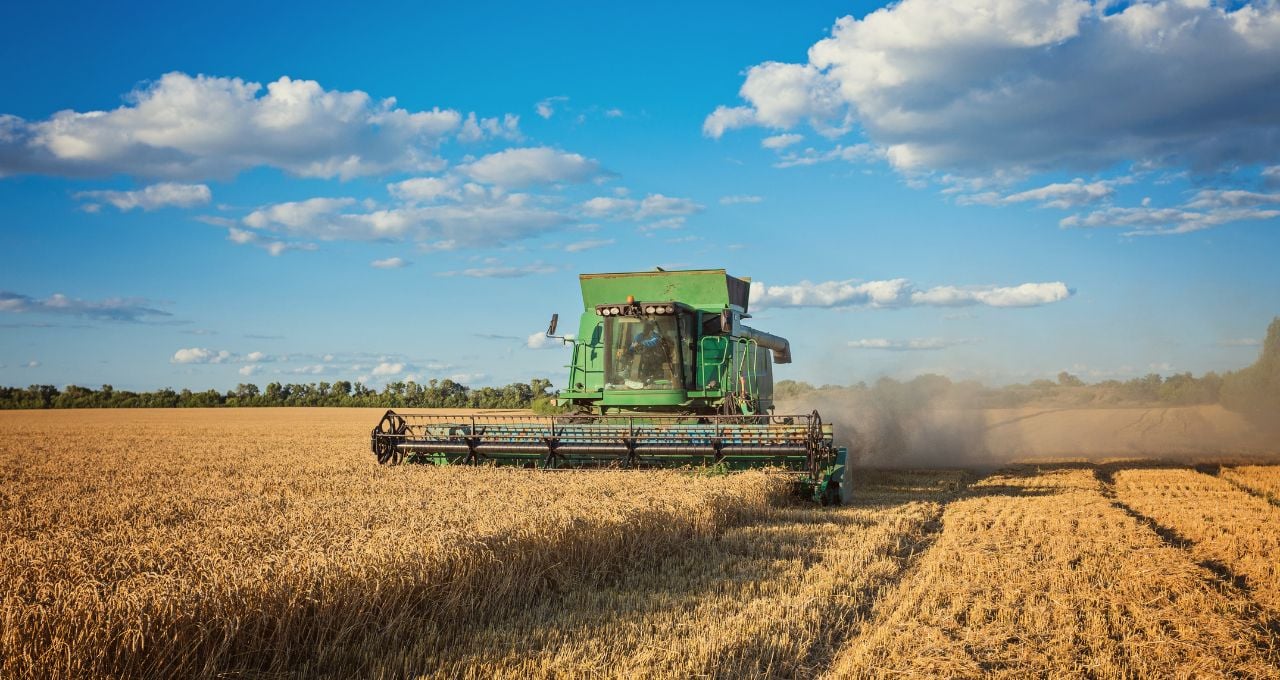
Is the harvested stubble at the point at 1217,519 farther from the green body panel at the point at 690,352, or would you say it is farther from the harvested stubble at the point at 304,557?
the green body panel at the point at 690,352

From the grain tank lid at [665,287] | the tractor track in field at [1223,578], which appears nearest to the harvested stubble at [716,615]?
the tractor track in field at [1223,578]

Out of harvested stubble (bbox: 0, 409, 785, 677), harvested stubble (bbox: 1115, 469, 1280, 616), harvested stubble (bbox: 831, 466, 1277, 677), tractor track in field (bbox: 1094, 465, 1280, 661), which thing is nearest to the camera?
harvested stubble (bbox: 0, 409, 785, 677)

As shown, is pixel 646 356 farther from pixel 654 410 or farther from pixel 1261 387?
pixel 1261 387

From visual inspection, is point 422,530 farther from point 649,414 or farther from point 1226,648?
point 649,414

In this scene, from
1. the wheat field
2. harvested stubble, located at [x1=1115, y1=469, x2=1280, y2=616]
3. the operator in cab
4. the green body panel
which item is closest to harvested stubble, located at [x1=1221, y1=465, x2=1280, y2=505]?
harvested stubble, located at [x1=1115, y1=469, x2=1280, y2=616]

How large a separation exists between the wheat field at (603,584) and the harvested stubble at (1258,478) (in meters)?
3.48

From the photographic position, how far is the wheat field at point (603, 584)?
13.3 feet

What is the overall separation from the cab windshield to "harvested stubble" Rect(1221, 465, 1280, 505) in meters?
8.45

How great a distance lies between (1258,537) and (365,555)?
8.42 metres

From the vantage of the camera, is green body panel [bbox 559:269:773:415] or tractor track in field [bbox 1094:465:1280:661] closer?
tractor track in field [bbox 1094:465:1280:661]

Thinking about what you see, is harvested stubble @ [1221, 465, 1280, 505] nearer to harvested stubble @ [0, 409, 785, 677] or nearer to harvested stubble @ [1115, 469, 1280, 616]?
harvested stubble @ [1115, 469, 1280, 616]

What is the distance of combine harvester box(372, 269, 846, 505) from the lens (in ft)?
34.3

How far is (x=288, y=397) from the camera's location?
57.0 m

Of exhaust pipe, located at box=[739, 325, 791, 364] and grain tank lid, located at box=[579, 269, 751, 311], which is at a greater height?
grain tank lid, located at box=[579, 269, 751, 311]
